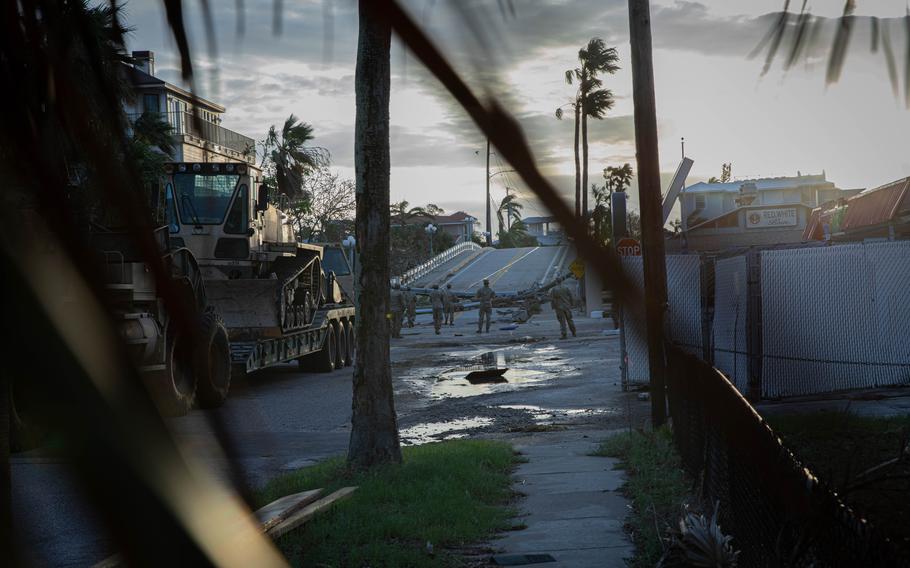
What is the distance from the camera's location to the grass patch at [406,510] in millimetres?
6207

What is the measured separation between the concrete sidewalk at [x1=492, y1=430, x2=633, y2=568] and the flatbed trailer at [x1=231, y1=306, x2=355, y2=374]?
21.3 feet

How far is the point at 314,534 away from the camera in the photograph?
21.4 feet

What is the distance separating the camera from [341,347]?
23422mm

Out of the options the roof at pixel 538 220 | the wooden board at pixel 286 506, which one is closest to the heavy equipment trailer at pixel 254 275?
the wooden board at pixel 286 506

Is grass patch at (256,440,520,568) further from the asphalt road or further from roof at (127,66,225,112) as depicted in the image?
roof at (127,66,225,112)

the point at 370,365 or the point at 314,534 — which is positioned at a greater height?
the point at 370,365

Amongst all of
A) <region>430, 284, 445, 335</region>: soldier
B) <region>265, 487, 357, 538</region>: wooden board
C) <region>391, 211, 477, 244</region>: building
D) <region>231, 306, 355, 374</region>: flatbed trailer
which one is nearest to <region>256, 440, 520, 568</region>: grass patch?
<region>265, 487, 357, 538</region>: wooden board

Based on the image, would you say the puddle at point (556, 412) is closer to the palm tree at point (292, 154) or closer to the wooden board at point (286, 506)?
the wooden board at point (286, 506)

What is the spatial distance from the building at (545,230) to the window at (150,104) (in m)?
0.36

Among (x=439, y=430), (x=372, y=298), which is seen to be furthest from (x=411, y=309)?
(x=372, y=298)

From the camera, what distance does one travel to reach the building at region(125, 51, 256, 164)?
966 mm

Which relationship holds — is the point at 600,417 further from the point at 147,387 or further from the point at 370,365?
the point at 147,387

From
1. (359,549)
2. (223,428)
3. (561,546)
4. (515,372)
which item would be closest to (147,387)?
(223,428)

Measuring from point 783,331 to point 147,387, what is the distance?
44.0 feet
